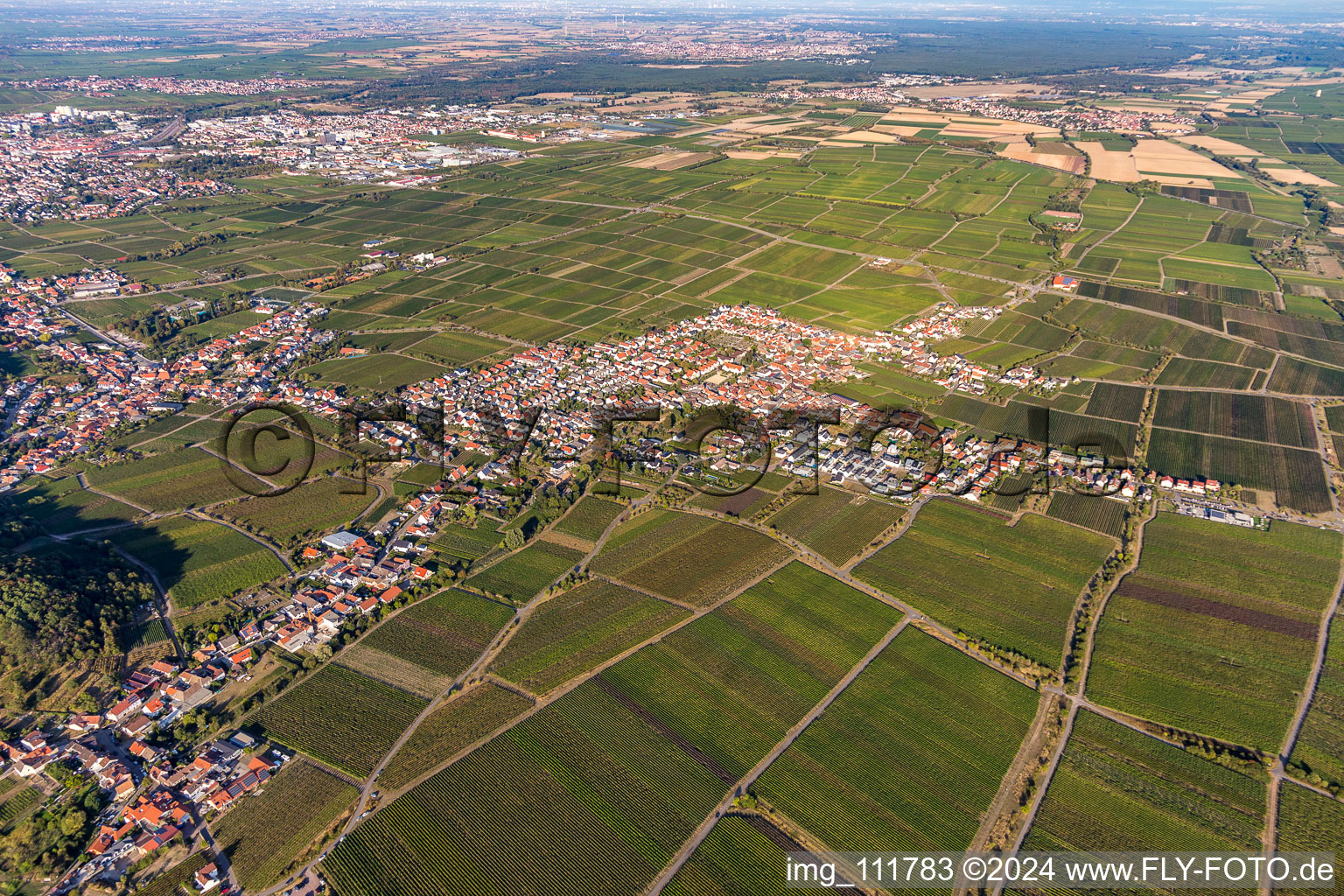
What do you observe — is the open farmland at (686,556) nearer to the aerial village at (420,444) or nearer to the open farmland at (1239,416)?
the aerial village at (420,444)

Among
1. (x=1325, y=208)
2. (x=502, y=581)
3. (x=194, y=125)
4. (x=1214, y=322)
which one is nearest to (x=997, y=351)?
(x=1214, y=322)

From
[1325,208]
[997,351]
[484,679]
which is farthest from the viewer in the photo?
[1325,208]

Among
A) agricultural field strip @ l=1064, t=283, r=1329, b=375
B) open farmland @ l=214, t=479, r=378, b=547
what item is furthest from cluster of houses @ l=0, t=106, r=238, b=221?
agricultural field strip @ l=1064, t=283, r=1329, b=375

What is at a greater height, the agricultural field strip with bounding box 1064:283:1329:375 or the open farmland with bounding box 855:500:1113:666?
the agricultural field strip with bounding box 1064:283:1329:375

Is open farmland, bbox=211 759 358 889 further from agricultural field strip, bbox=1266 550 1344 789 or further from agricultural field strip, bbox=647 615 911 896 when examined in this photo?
agricultural field strip, bbox=1266 550 1344 789

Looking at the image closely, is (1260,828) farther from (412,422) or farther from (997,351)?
(412,422)

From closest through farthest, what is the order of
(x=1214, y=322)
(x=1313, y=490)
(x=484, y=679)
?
(x=484, y=679) < (x=1313, y=490) < (x=1214, y=322)
